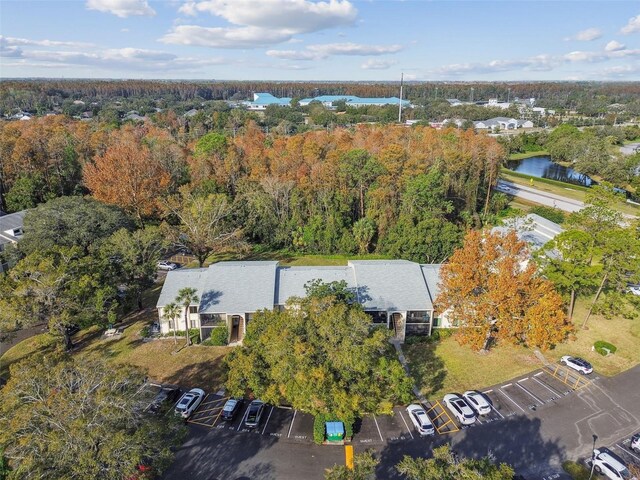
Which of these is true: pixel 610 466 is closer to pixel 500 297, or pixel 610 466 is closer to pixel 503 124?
pixel 500 297

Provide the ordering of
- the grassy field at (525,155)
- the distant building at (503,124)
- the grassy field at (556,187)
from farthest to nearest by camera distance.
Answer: the distant building at (503,124)
the grassy field at (525,155)
the grassy field at (556,187)

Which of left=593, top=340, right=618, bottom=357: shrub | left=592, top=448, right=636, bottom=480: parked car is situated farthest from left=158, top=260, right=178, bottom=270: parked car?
left=593, top=340, right=618, bottom=357: shrub

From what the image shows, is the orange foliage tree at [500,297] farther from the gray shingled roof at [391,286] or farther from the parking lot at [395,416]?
the parking lot at [395,416]

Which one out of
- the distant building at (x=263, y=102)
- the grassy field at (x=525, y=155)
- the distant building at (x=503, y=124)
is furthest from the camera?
the distant building at (x=263, y=102)

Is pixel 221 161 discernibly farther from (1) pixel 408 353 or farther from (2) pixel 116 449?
(2) pixel 116 449

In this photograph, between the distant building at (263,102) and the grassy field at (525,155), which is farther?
the distant building at (263,102)

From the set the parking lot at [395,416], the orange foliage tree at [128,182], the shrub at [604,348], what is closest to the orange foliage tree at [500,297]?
the parking lot at [395,416]
